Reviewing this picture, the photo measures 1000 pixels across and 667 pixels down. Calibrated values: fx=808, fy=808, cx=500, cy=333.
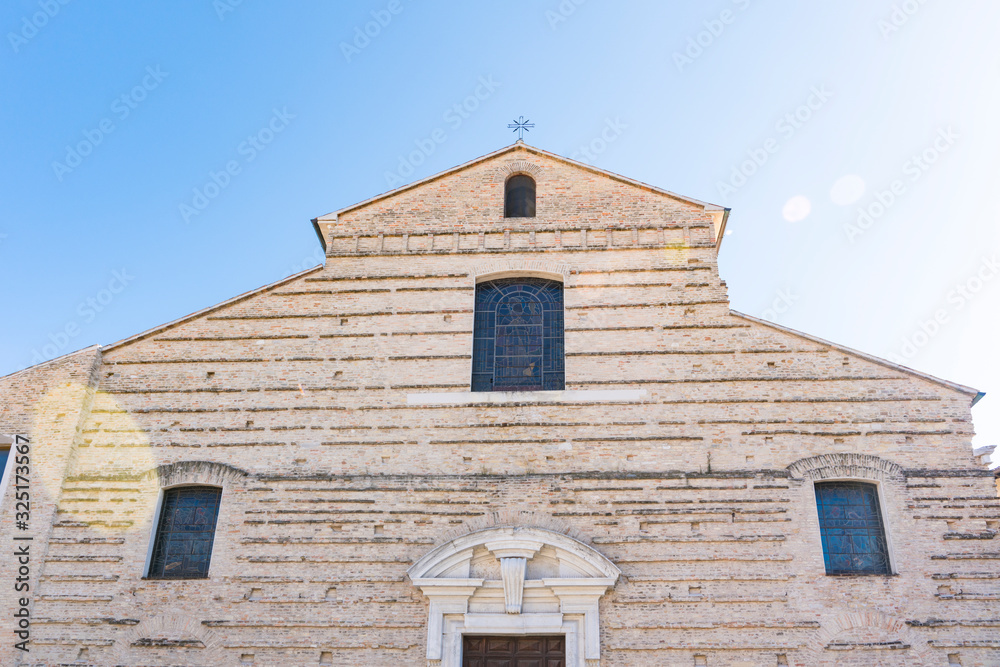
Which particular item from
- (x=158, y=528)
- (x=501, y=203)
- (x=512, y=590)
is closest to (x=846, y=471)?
(x=512, y=590)

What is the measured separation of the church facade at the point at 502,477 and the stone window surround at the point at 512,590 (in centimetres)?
3

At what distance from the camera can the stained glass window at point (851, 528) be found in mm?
10234

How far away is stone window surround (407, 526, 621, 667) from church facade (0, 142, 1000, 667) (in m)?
0.03

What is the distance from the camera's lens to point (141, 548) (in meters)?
10.7

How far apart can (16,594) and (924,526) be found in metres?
11.6

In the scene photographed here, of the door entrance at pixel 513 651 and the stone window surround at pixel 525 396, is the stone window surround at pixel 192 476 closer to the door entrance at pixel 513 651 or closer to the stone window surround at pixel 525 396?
the stone window surround at pixel 525 396

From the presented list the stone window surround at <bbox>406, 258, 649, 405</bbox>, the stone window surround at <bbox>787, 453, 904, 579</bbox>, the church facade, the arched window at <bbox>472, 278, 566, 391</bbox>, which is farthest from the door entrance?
the stone window surround at <bbox>787, 453, 904, 579</bbox>

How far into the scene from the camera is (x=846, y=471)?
10547 mm

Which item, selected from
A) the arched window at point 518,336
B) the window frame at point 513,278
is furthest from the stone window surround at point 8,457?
the arched window at point 518,336

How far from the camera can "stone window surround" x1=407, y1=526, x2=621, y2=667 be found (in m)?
9.90

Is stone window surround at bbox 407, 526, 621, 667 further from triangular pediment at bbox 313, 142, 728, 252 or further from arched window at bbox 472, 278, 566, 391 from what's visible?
triangular pediment at bbox 313, 142, 728, 252

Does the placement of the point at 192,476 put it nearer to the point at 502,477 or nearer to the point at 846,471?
the point at 502,477

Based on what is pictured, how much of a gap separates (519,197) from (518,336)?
2620 mm

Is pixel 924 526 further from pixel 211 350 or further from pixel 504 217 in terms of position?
pixel 211 350
